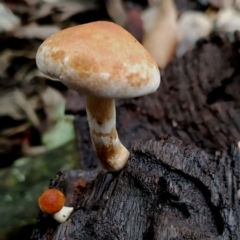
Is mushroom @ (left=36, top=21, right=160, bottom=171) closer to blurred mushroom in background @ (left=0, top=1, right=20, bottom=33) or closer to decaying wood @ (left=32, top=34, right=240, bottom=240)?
decaying wood @ (left=32, top=34, right=240, bottom=240)

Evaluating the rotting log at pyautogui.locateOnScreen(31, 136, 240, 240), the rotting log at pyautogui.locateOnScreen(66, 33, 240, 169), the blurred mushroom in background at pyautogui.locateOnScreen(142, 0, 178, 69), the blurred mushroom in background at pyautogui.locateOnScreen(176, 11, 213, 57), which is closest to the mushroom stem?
the rotting log at pyautogui.locateOnScreen(31, 136, 240, 240)

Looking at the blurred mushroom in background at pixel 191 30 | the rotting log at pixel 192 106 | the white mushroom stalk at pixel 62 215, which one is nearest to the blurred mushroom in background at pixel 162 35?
the blurred mushroom in background at pixel 191 30

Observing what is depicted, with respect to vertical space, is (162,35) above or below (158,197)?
below

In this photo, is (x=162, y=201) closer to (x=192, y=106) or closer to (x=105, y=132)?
(x=105, y=132)

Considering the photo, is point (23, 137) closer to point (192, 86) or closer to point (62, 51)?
point (192, 86)

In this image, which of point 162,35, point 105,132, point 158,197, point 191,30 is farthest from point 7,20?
point 158,197

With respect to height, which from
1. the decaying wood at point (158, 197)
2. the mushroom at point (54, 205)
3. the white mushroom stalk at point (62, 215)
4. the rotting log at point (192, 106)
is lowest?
the rotting log at point (192, 106)

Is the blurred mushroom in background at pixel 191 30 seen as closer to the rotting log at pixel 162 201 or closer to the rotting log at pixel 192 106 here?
the rotting log at pixel 192 106
